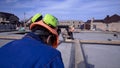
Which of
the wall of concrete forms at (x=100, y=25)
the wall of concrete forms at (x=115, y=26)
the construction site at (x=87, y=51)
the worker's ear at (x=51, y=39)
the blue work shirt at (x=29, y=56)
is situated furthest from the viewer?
the wall of concrete forms at (x=100, y=25)

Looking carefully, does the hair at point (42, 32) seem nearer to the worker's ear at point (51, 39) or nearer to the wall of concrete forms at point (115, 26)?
the worker's ear at point (51, 39)

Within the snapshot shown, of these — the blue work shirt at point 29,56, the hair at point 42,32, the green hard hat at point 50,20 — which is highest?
the green hard hat at point 50,20

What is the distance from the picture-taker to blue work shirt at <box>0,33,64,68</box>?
1.37m

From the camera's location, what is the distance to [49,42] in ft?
6.35

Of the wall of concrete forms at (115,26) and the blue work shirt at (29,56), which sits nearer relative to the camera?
the blue work shirt at (29,56)

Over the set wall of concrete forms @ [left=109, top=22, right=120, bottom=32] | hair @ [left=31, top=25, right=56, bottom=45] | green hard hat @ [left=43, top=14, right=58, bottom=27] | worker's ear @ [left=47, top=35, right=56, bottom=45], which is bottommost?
wall of concrete forms @ [left=109, top=22, right=120, bottom=32]

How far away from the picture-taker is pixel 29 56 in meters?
1.40

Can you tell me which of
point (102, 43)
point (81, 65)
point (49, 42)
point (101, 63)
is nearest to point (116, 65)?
point (101, 63)

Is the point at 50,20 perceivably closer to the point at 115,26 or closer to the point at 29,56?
the point at 29,56

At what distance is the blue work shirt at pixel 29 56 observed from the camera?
1.37 m

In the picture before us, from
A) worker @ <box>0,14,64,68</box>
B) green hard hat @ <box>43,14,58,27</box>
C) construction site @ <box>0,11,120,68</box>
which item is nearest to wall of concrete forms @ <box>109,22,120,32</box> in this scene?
construction site @ <box>0,11,120,68</box>

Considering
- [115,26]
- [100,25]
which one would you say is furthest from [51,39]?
[100,25]

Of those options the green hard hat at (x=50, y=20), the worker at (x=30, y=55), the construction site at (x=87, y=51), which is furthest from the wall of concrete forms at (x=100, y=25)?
the worker at (x=30, y=55)

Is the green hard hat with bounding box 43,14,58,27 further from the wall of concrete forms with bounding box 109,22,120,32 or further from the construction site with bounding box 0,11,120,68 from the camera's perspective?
the wall of concrete forms with bounding box 109,22,120,32
